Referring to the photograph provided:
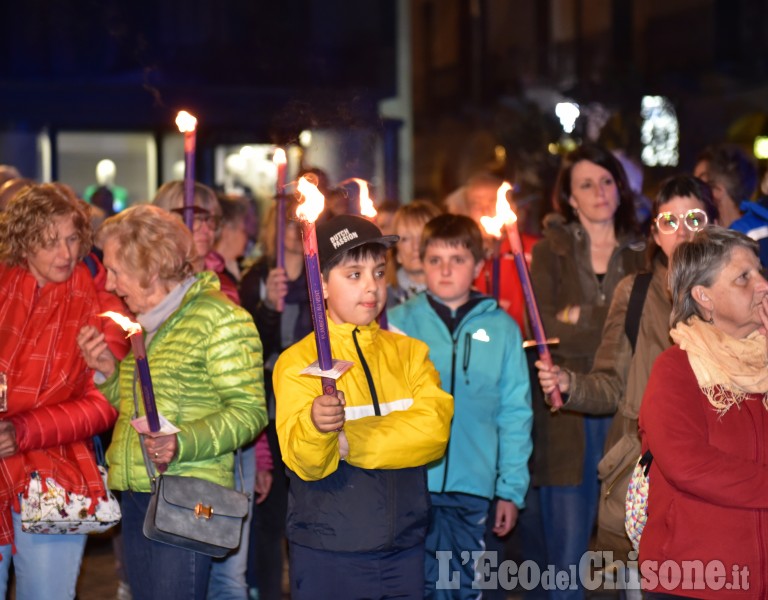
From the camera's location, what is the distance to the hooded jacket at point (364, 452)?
4.14m

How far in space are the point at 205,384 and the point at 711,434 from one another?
1862 mm

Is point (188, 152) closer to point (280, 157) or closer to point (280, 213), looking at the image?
point (280, 157)

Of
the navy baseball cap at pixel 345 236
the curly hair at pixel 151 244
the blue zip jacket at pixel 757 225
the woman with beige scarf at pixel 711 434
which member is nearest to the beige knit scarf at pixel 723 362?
the woman with beige scarf at pixel 711 434

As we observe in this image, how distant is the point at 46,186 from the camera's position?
5156 mm

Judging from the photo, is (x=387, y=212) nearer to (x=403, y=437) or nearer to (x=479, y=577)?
(x=479, y=577)

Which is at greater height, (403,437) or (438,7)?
(438,7)

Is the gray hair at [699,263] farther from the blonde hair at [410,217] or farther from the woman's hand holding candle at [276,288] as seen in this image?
the blonde hair at [410,217]

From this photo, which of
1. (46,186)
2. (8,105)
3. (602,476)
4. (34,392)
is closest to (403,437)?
(602,476)

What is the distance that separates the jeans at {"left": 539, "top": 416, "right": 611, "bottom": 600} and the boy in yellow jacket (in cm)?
171

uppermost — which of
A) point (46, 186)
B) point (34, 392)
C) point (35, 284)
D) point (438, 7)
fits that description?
point (438, 7)

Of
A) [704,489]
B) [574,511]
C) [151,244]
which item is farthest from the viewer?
[574,511]

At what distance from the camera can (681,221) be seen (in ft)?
16.8

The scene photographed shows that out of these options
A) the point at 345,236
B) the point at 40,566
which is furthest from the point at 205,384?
the point at 40,566

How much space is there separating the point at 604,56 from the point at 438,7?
449 cm
